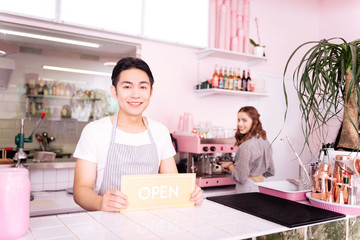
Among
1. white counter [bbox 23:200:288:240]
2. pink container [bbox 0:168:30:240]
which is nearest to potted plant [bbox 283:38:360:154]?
white counter [bbox 23:200:288:240]

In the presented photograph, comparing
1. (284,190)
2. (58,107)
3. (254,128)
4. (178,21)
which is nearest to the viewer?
(284,190)

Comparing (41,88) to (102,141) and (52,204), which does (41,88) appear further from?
(102,141)

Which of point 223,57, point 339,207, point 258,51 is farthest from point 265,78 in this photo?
point 339,207

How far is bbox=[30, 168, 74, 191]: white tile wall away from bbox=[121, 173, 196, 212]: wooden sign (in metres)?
2.11

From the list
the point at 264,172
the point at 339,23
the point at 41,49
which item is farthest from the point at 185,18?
the point at 339,23

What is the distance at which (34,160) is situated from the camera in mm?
3113

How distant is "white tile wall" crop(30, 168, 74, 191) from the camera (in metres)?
3.04

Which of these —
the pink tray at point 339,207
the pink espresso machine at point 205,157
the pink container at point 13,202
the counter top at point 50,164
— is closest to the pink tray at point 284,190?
the pink tray at point 339,207

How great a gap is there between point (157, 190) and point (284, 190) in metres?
0.71

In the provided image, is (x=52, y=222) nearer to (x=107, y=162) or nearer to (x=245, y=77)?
(x=107, y=162)

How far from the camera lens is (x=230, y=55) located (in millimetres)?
4137

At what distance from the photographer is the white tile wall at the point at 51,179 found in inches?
120

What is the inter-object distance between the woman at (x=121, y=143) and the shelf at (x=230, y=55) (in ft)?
7.16

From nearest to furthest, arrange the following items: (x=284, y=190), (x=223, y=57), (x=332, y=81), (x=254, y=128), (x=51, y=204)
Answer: (x=332, y=81)
(x=284, y=190)
(x=51, y=204)
(x=254, y=128)
(x=223, y=57)
